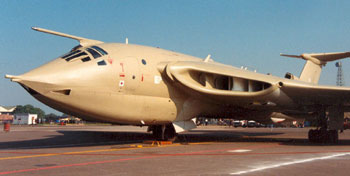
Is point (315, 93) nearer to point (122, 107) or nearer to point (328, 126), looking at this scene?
point (328, 126)

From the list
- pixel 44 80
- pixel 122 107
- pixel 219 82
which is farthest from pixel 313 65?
pixel 44 80

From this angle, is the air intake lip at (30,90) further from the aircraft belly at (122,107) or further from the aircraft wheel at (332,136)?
the aircraft wheel at (332,136)

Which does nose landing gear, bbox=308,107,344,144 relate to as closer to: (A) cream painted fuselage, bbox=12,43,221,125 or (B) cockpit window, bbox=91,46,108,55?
(A) cream painted fuselage, bbox=12,43,221,125

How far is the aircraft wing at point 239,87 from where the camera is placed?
1402 centimetres

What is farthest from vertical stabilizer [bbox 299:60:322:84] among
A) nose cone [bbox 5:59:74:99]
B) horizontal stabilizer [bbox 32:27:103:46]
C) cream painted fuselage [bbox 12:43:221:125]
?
nose cone [bbox 5:59:74:99]

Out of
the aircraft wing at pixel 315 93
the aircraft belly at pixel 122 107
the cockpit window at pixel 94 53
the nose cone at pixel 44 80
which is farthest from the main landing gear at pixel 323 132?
the nose cone at pixel 44 80

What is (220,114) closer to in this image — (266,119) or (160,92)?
(266,119)

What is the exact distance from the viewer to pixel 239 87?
1456 centimetres

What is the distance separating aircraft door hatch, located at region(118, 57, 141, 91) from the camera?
42.2 ft

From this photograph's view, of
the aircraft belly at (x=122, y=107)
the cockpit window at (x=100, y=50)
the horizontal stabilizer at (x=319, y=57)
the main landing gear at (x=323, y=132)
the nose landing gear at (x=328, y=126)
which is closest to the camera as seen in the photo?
the aircraft belly at (x=122, y=107)

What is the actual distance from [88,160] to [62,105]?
2856mm

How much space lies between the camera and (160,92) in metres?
14.2

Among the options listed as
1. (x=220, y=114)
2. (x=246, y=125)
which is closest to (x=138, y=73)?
(x=220, y=114)

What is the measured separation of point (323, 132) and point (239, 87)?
593 centimetres
